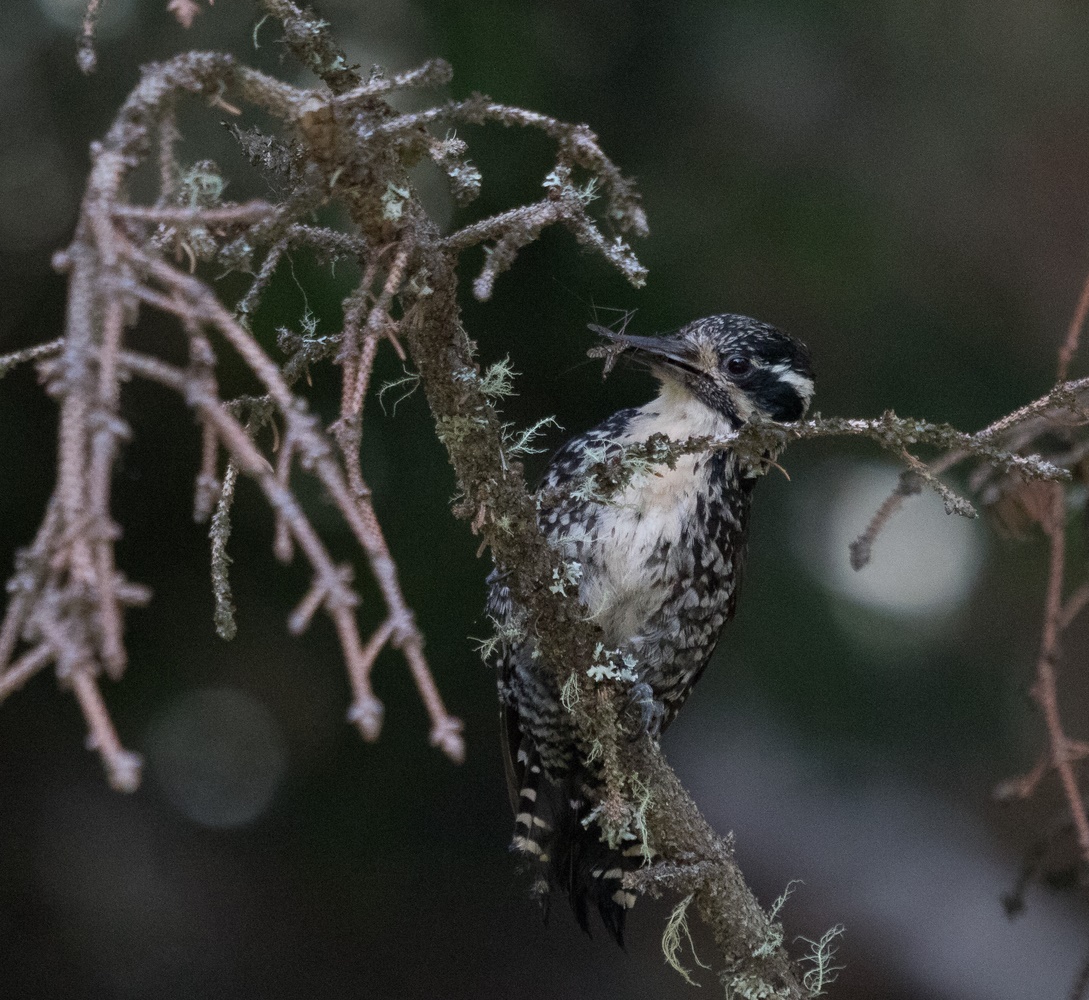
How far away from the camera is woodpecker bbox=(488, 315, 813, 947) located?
2721mm

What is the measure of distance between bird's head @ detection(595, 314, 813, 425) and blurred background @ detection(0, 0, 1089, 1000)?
1.29 ft

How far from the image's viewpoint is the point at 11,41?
3.03m

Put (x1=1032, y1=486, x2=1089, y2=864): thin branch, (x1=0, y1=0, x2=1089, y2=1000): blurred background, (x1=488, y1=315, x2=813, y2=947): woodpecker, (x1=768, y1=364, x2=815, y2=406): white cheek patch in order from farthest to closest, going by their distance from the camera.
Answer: (x1=0, y1=0, x2=1089, y2=1000): blurred background < (x1=768, y1=364, x2=815, y2=406): white cheek patch < (x1=488, y1=315, x2=813, y2=947): woodpecker < (x1=1032, y1=486, x2=1089, y2=864): thin branch

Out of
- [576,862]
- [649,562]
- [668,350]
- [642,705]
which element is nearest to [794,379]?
[668,350]

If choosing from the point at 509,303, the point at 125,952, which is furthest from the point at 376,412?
the point at 125,952

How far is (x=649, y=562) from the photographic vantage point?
2.71 meters

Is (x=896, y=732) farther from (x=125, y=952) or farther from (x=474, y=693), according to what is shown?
(x=125, y=952)

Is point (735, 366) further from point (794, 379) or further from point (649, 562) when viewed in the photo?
point (649, 562)

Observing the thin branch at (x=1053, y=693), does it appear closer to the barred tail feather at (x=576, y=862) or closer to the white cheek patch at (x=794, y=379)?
the white cheek patch at (x=794, y=379)

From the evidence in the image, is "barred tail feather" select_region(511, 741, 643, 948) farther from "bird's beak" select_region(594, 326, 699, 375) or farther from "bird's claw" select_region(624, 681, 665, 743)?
"bird's beak" select_region(594, 326, 699, 375)

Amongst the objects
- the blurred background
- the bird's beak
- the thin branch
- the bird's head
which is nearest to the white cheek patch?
the bird's head

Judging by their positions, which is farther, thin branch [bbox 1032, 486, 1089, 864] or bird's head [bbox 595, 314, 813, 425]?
bird's head [bbox 595, 314, 813, 425]

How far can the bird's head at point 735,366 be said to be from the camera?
2803 mm

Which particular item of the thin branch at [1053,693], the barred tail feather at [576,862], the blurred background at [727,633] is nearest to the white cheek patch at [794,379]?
the blurred background at [727,633]
